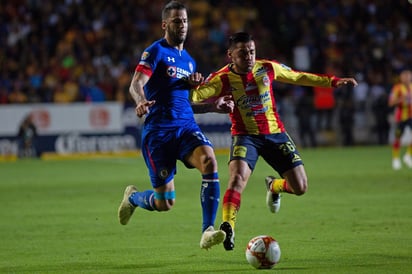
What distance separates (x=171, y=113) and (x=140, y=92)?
21.8 inches

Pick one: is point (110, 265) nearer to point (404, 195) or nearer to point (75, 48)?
point (404, 195)

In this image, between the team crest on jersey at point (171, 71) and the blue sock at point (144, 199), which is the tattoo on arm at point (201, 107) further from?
the blue sock at point (144, 199)

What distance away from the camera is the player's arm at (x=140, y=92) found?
27.2 feet

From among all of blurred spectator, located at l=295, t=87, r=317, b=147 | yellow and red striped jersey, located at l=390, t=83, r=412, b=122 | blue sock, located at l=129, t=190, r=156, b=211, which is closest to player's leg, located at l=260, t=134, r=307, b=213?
blue sock, located at l=129, t=190, r=156, b=211

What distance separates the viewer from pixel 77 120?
2708 centimetres

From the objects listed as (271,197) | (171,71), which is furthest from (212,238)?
(271,197)

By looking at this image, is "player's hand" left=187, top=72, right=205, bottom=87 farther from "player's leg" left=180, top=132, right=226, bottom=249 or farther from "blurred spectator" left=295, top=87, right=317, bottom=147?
"blurred spectator" left=295, top=87, right=317, bottom=147

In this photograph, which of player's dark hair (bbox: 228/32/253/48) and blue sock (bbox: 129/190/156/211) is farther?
blue sock (bbox: 129/190/156/211)

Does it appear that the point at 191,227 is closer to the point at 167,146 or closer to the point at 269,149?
the point at 269,149

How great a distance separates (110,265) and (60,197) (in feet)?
24.8

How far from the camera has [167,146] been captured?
922 centimetres

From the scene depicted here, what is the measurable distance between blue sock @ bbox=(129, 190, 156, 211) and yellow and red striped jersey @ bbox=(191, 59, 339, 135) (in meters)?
1.13

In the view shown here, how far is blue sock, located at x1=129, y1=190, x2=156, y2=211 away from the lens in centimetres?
968

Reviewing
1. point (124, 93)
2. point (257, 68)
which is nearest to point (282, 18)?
point (124, 93)
